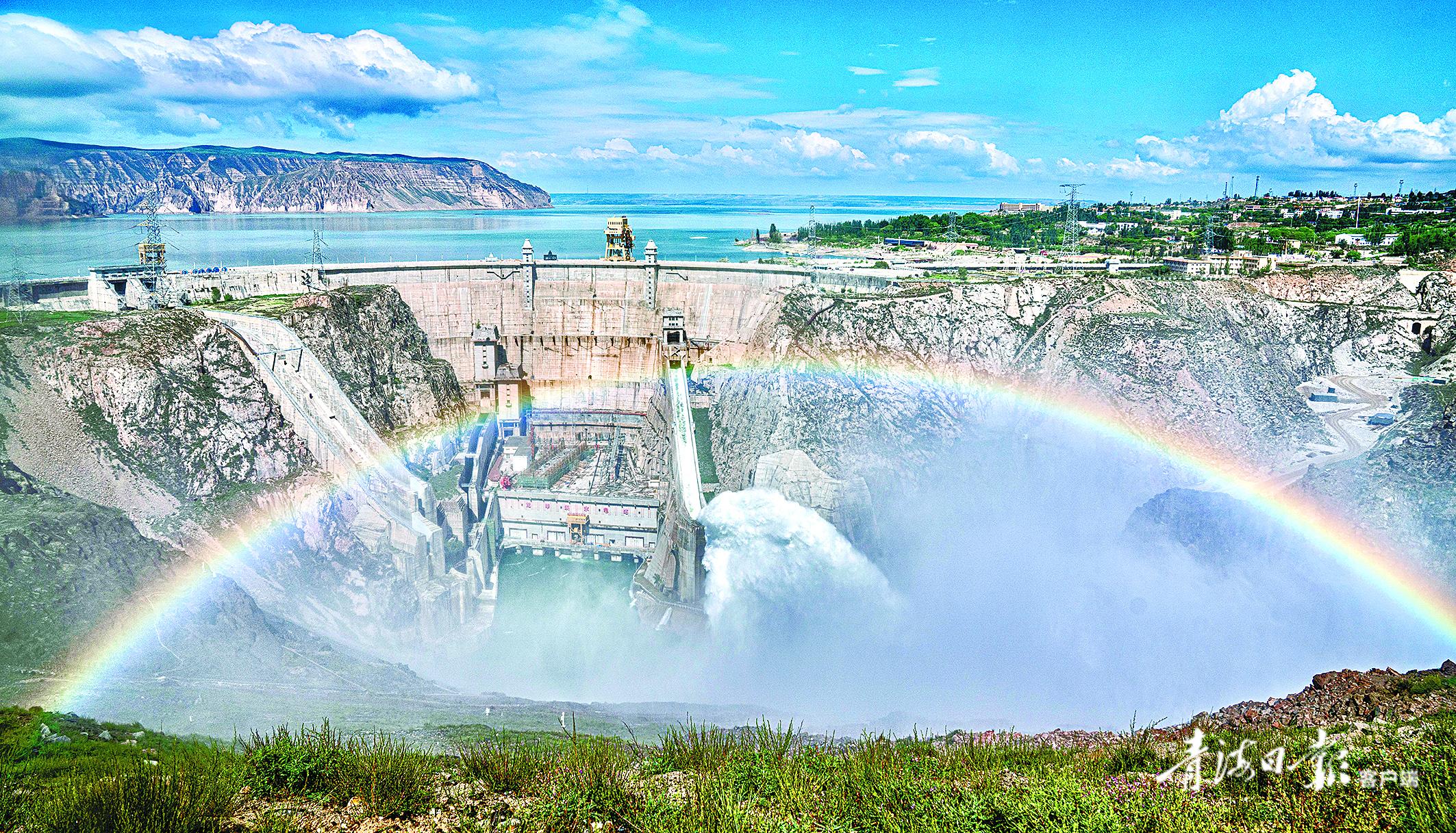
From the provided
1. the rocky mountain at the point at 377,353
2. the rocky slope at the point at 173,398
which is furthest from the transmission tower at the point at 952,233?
the rocky slope at the point at 173,398

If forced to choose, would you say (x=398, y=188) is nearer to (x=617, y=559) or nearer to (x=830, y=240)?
(x=830, y=240)

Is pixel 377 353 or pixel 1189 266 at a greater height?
pixel 1189 266

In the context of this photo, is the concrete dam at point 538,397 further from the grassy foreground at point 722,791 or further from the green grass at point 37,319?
the grassy foreground at point 722,791

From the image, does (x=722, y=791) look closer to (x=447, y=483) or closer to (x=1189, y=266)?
(x=447, y=483)

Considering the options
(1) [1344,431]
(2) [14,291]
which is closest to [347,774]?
(2) [14,291]

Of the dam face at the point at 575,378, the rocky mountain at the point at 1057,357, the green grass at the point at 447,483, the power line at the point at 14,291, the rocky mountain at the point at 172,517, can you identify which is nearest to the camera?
the rocky mountain at the point at 172,517

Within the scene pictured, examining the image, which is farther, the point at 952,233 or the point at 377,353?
the point at 952,233
